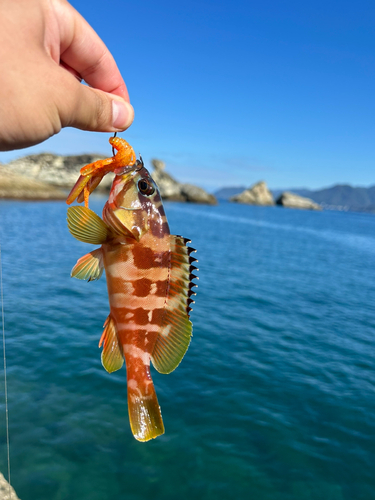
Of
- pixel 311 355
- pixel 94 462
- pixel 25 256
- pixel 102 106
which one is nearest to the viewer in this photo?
pixel 102 106

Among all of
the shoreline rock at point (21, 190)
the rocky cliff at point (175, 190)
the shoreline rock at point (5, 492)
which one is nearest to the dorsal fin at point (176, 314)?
the shoreline rock at point (5, 492)

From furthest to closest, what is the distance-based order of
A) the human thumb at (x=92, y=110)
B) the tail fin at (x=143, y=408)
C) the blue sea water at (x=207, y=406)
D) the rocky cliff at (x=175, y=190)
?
the rocky cliff at (x=175, y=190) < the blue sea water at (x=207, y=406) < the tail fin at (x=143, y=408) < the human thumb at (x=92, y=110)

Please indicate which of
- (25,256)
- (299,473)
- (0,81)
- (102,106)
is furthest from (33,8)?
(25,256)

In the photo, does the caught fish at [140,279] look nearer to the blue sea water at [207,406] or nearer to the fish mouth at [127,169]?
the fish mouth at [127,169]

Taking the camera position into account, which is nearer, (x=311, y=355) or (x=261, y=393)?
(x=261, y=393)

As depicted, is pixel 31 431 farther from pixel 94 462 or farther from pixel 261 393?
pixel 261 393

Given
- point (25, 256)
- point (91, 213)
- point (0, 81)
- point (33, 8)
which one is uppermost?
point (33, 8)

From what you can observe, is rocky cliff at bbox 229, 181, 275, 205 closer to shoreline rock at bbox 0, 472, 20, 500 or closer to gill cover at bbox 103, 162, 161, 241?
shoreline rock at bbox 0, 472, 20, 500

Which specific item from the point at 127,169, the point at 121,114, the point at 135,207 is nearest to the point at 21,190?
the point at 121,114

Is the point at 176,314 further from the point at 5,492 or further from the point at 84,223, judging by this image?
the point at 5,492
